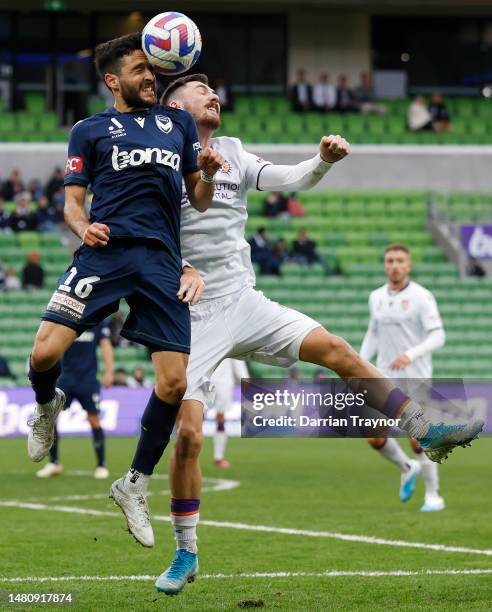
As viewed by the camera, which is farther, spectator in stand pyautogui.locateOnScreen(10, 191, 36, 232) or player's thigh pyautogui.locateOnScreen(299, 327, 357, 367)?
spectator in stand pyautogui.locateOnScreen(10, 191, 36, 232)

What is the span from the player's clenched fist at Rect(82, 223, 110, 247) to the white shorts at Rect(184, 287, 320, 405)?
1.11 metres

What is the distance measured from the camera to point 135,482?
6.93 metres

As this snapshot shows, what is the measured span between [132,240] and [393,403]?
1713 millimetres

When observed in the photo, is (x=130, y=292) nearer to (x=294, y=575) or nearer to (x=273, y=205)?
(x=294, y=575)

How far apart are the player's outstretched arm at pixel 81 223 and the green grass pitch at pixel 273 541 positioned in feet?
6.15

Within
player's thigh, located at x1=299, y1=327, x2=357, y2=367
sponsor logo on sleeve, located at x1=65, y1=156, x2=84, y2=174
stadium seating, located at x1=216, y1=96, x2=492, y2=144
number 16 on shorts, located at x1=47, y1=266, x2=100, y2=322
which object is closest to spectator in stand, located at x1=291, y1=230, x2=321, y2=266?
stadium seating, located at x1=216, y1=96, x2=492, y2=144

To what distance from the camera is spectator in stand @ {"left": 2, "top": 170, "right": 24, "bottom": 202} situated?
99.5 ft

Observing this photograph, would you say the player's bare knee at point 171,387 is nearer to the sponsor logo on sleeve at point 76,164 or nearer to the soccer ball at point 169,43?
the sponsor logo on sleeve at point 76,164

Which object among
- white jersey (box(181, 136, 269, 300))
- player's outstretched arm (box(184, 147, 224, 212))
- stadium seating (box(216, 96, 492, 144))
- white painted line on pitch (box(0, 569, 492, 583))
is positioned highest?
stadium seating (box(216, 96, 492, 144))

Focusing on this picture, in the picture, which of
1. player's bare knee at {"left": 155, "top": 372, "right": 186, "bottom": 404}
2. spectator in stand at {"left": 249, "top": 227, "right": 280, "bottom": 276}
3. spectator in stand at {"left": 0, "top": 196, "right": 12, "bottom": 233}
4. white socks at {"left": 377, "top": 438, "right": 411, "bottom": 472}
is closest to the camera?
player's bare knee at {"left": 155, "top": 372, "right": 186, "bottom": 404}

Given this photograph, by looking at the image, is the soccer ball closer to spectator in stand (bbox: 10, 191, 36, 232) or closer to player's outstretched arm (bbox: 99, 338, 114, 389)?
player's outstretched arm (bbox: 99, 338, 114, 389)

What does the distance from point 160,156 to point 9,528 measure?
14.9 ft

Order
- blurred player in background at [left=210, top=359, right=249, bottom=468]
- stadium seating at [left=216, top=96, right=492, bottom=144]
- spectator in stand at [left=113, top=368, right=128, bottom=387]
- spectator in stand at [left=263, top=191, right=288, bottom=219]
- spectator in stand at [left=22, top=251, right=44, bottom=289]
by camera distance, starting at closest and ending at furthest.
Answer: blurred player in background at [left=210, top=359, right=249, bottom=468] < spectator in stand at [left=113, top=368, right=128, bottom=387] < spectator in stand at [left=22, top=251, right=44, bottom=289] < spectator in stand at [left=263, top=191, right=288, bottom=219] < stadium seating at [left=216, top=96, right=492, bottom=144]

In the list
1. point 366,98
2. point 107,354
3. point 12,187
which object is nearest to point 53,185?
point 12,187
